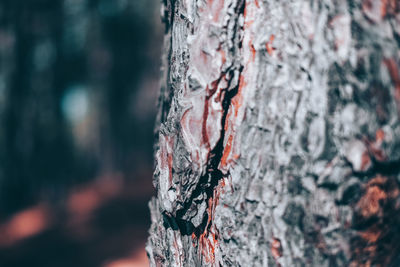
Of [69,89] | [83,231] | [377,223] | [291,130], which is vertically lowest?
[83,231]

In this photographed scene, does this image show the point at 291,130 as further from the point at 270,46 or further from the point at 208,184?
the point at 208,184

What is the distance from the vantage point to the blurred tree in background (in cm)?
830

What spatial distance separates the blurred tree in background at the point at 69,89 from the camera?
8.30m

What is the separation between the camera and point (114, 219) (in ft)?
23.9

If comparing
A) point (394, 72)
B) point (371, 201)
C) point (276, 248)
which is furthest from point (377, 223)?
point (394, 72)

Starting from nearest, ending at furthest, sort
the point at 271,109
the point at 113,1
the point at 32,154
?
the point at 271,109 < the point at 32,154 < the point at 113,1

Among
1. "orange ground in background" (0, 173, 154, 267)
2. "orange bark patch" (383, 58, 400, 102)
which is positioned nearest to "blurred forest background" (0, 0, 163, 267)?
"orange ground in background" (0, 173, 154, 267)

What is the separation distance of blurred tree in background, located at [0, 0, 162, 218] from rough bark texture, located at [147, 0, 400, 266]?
8.74 metres

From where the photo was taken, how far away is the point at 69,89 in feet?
35.8

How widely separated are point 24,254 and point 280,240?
20.6 ft

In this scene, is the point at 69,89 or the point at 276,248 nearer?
the point at 276,248

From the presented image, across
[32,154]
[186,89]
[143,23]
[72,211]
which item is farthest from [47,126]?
[186,89]

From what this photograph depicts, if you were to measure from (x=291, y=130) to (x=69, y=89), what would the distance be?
11.2 m

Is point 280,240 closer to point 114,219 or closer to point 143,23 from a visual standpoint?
point 114,219
